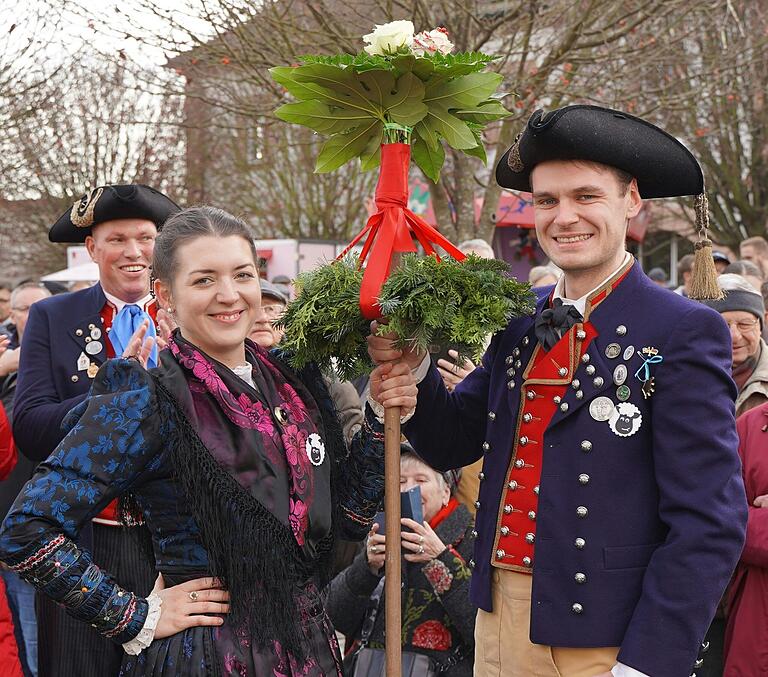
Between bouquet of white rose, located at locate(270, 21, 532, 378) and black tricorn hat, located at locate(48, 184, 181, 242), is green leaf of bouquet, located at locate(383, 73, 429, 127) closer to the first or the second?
bouquet of white rose, located at locate(270, 21, 532, 378)

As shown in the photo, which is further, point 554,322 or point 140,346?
point 140,346

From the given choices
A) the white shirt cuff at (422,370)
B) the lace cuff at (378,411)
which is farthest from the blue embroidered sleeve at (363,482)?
the white shirt cuff at (422,370)

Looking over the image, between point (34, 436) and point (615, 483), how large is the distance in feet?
7.04

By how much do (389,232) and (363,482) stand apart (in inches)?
28.6

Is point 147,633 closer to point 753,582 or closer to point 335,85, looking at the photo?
point 335,85

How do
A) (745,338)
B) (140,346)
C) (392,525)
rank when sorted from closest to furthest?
(392,525), (140,346), (745,338)

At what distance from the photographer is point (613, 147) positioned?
8.46 ft

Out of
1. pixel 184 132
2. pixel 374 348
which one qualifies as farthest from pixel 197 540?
pixel 184 132

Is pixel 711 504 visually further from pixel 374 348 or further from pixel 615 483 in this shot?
pixel 374 348

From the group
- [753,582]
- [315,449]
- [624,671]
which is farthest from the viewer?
[753,582]

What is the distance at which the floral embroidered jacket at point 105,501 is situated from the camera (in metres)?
2.38

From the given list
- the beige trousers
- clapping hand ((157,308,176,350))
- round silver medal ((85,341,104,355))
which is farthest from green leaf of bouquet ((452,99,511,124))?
round silver medal ((85,341,104,355))

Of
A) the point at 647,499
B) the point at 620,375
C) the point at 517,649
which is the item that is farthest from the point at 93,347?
the point at 647,499

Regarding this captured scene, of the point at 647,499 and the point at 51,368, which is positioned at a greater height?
the point at 51,368
